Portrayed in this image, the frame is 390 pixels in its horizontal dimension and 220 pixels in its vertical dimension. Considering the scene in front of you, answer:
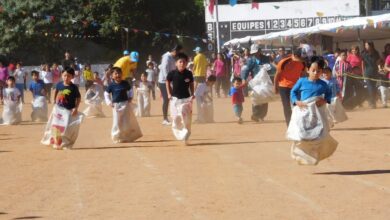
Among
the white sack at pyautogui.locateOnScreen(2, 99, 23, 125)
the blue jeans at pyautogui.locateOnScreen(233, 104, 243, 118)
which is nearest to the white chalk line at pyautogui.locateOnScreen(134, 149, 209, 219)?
the blue jeans at pyautogui.locateOnScreen(233, 104, 243, 118)

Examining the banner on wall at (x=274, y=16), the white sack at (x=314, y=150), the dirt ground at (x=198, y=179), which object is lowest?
the dirt ground at (x=198, y=179)

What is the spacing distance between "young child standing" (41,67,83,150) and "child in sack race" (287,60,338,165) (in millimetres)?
5279

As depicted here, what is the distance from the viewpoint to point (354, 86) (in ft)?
84.8

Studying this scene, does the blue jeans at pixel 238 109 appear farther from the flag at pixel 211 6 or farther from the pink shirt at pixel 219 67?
the flag at pixel 211 6

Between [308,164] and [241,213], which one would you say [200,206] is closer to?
[241,213]

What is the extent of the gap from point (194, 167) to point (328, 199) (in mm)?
3494

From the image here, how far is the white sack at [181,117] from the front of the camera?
16.6m

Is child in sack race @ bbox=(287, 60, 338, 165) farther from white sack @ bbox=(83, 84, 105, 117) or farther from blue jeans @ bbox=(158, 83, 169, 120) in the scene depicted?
white sack @ bbox=(83, 84, 105, 117)

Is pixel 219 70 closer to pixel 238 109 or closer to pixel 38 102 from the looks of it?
pixel 38 102

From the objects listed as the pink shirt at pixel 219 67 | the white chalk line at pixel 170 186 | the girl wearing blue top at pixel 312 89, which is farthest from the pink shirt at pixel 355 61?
the girl wearing blue top at pixel 312 89

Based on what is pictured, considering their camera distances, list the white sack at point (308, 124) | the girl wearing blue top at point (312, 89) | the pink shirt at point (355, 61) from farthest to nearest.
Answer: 1. the pink shirt at point (355, 61)
2. the girl wearing blue top at point (312, 89)
3. the white sack at point (308, 124)

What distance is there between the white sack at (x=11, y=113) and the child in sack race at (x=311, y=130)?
1357 cm

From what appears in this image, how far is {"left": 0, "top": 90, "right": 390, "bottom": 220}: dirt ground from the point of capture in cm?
967

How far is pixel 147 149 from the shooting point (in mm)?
16188
